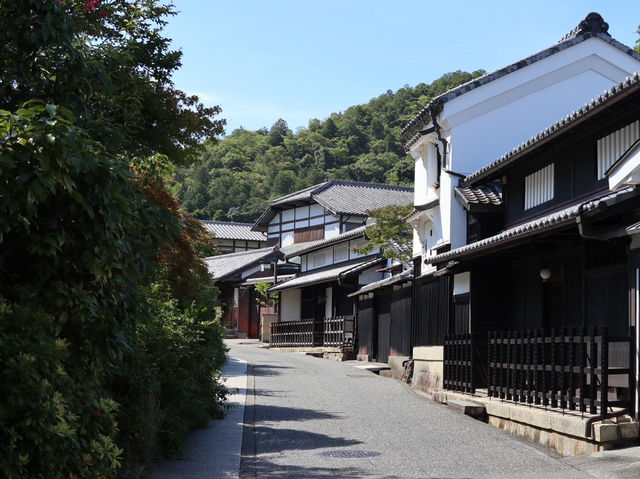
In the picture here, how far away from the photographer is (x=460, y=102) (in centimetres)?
1848

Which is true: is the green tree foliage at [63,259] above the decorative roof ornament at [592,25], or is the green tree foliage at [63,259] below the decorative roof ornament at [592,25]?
below

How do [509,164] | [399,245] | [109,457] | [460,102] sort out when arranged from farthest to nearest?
[399,245]
[460,102]
[509,164]
[109,457]

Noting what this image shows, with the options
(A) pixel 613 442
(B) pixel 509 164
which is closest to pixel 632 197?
(A) pixel 613 442

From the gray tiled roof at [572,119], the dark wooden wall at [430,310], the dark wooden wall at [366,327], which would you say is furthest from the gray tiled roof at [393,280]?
the gray tiled roof at [572,119]

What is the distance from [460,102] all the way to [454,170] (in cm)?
166

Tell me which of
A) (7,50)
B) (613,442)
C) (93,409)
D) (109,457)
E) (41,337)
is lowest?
(613,442)

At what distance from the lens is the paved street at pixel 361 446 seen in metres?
9.28

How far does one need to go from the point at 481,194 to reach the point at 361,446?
8.28 m

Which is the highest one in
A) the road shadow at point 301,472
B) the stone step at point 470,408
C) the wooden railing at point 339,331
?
the wooden railing at point 339,331

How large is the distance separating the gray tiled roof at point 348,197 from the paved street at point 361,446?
2762cm

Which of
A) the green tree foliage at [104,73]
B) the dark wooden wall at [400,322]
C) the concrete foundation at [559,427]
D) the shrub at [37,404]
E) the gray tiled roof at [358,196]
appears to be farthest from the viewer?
the gray tiled roof at [358,196]

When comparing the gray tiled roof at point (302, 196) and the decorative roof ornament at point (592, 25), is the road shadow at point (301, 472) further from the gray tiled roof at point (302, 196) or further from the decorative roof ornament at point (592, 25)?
the gray tiled roof at point (302, 196)

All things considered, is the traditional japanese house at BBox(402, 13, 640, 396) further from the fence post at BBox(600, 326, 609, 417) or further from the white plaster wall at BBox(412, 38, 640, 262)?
the fence post at BBox(600, 326, 609, 417)

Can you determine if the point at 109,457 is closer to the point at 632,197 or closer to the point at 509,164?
the point at 632,197
